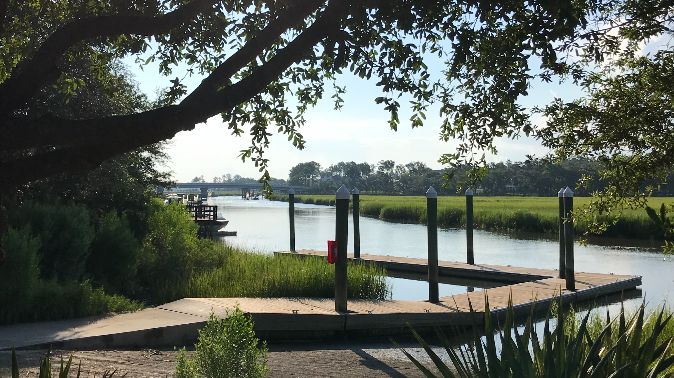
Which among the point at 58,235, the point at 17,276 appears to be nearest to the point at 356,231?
the point at 58,235

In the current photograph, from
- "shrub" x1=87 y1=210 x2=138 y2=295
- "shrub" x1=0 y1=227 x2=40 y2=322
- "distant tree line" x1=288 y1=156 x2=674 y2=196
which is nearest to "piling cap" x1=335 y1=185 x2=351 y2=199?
"shrub" x1=87 y1=210 x2=138 y2=295

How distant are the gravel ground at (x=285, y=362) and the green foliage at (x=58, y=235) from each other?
11.3ft

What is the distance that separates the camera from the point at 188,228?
561 inches

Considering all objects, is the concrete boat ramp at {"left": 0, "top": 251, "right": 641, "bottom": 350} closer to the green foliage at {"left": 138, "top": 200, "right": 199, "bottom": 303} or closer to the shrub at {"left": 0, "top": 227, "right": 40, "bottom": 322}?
the shrub at {"left": 0, "top": 227, "right": 40, "bottom": 322}

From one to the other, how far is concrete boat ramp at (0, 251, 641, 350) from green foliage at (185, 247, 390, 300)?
623 mm

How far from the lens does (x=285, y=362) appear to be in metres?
6.81

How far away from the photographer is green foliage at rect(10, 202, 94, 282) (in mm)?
9508

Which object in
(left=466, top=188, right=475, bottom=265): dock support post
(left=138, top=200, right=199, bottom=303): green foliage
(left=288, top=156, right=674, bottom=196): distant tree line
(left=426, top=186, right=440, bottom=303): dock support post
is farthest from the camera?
(left=288, top=156, right=674, bottom=196): distant tree line

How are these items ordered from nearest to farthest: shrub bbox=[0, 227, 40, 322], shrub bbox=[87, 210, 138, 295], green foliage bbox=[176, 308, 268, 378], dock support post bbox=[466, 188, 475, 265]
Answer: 1. green foliage bbox=[176, 308, 268, 378]
2. shrub bbox=[0, 227, 40, 322]
3. shrub bbox=[87, 210, 138, 295]
4. dock support post bbox=[466, 188, 475, 265]

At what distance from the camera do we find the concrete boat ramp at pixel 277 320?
22.8 feet

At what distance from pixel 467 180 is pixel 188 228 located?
10435mm

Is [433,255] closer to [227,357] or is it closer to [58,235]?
[58,235]

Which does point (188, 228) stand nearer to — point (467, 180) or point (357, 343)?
point (357, 343)

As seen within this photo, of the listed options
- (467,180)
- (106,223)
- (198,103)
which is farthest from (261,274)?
(198,103)
